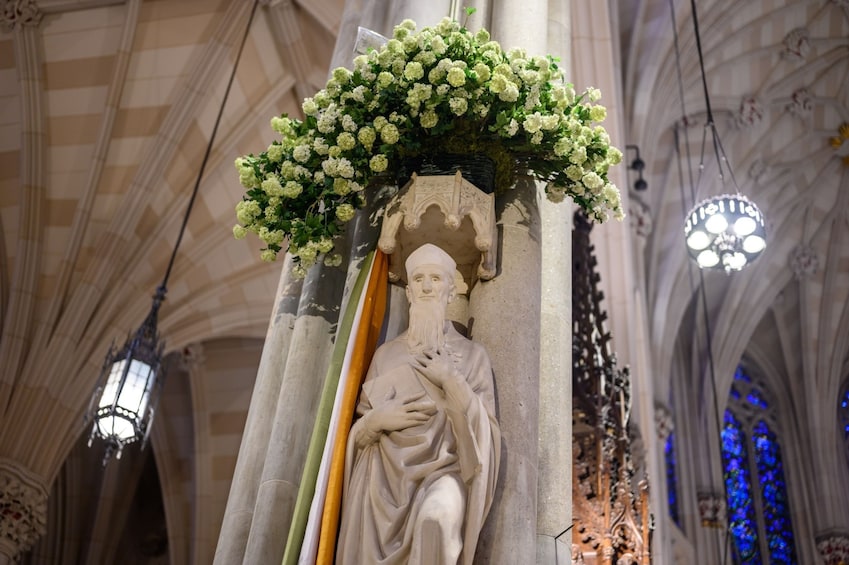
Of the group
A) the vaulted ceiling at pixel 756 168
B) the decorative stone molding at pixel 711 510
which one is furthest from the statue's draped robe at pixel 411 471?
the decorative stone molding at pixel 711 510

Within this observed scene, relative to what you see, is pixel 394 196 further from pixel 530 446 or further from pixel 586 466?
pixel 586 466

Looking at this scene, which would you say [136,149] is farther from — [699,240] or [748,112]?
[748,112]

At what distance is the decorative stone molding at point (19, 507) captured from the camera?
10664 millimetres

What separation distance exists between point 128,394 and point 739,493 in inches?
448

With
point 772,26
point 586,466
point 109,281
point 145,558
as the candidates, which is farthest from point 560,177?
point 145,558

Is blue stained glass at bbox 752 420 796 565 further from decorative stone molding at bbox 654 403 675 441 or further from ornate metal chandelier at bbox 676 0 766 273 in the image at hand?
ornate metal chandelier at bbox 676 0 766 273

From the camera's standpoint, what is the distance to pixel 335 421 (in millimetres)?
3344

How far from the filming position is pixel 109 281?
490 inches

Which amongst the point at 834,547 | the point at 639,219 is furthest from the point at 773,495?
the point at 639,219

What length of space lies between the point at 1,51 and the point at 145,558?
26.2ft

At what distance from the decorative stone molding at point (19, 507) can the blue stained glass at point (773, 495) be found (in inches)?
439

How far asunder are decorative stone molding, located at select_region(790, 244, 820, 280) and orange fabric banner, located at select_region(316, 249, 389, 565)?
1563 centimetres

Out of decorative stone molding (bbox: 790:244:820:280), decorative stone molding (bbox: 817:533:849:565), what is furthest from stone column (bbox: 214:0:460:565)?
decorative stone molding (bbox: 790:244:820:280)

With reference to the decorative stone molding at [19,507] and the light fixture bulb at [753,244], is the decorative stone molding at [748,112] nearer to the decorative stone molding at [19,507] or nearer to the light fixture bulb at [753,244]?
the light fixture bulb at [753,244]
